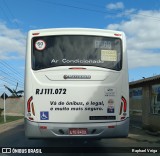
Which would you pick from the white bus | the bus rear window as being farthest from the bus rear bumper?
the bus rear window

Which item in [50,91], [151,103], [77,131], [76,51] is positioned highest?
[76,51]

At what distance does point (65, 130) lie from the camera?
33.0ft

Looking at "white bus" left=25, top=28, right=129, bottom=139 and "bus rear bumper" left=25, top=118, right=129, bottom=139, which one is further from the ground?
"white bus" left=25, top=28, right=129, bottom=139

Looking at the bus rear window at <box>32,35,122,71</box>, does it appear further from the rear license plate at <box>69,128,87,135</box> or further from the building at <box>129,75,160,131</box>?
the building at <box>129,75,160,131</box>

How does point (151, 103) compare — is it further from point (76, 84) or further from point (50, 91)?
point (50, 91)

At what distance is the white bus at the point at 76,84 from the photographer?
10117mm

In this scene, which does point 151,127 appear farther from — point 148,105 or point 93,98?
point 93,98

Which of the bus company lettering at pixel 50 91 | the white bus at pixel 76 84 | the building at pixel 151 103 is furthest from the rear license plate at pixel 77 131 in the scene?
the building at pixel 151 103

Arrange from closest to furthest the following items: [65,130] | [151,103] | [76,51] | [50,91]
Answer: [65,130] → [50,91] → [76,51] → [151,103]

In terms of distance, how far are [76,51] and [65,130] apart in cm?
214

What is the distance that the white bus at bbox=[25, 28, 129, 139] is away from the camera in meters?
10.1

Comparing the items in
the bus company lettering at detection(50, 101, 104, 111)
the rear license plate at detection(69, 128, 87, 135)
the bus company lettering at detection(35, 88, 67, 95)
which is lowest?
the rear license plate at detection(69, 128, 87, 135)

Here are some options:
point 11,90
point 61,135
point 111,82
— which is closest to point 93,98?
point 111,82

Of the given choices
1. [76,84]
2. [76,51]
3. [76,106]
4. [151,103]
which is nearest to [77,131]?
[76,106]
